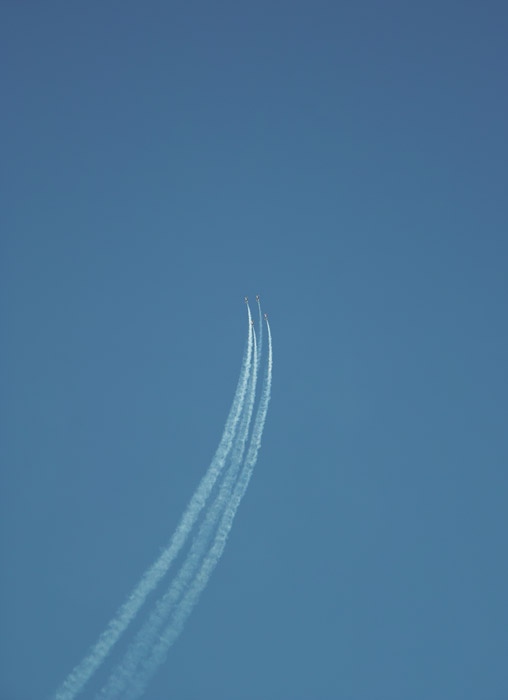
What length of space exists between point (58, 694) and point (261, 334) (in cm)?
682

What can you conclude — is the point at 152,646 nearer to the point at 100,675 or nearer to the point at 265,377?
the point at 100,675

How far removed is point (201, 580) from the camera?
20.1m

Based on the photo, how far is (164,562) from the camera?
787 inches

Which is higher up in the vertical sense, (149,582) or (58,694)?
(149,582)

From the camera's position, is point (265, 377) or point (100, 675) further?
point (265, 377)

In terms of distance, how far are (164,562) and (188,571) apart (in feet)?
1.37

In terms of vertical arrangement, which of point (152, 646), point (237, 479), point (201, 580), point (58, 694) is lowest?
→ point (58, 694)

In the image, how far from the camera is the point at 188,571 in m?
20.0

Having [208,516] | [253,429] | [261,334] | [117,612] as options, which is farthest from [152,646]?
[261,334]

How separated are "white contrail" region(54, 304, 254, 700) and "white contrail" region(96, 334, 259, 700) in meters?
0.14

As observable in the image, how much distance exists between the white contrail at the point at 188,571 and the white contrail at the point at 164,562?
0.14 m

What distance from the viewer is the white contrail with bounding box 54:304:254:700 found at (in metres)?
19.4

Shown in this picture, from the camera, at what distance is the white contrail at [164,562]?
19375 mm

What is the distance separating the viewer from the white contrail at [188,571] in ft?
63.6
